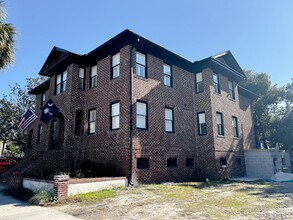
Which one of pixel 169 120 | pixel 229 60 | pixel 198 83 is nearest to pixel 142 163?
pixel 169 120

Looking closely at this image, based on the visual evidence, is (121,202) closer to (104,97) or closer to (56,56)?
(104,97)

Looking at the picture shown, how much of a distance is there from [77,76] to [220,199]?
11758 millimetres

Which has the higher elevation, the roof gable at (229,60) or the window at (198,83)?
the roof gable at (229,60)

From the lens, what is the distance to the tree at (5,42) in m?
10.4

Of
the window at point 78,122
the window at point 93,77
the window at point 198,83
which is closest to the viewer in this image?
the window at point 78,122

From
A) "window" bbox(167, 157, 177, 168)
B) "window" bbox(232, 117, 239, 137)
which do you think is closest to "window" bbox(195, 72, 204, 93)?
"window" bbox(232, 117, 239, 137)

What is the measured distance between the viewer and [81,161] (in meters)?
14.5

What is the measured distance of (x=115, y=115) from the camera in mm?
13211

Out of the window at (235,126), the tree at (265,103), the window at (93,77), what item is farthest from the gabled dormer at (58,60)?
the tree at (265,103)

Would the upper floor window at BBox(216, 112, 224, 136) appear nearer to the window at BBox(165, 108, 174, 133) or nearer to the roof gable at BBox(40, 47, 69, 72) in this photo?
the window at BBox(165, 108, 174, 133)

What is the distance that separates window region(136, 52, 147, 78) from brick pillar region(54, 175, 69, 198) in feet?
23.6

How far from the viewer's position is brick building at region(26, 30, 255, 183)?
Result: 1265 centimetres

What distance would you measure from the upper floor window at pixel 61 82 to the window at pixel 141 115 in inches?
249

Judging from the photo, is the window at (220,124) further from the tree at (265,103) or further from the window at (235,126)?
the tree at (265,103)
